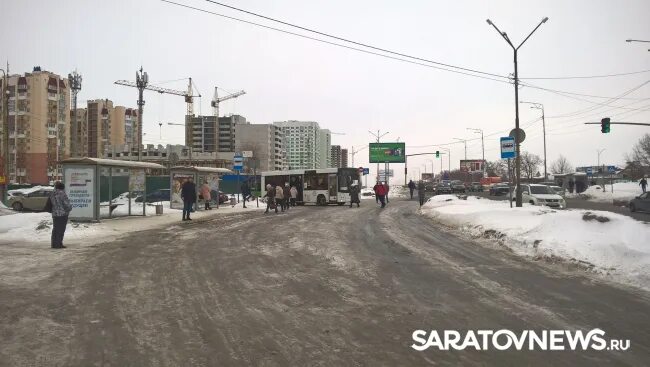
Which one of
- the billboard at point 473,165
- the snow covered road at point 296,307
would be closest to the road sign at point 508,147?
the snow covered road at point 296,307

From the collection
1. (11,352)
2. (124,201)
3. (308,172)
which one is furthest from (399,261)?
(308,172)

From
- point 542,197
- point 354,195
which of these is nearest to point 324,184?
point 354,195

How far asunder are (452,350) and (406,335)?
56cm

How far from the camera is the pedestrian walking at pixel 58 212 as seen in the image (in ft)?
38.0

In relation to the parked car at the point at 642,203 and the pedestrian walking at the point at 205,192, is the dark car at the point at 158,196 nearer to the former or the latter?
the pedestrian walking at the point at 205,192

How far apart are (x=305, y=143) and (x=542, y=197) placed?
9293 cm

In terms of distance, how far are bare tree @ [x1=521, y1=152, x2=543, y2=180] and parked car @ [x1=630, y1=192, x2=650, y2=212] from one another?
7819 centimetres

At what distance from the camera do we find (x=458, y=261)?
31.9ft

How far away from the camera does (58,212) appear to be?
468 inches

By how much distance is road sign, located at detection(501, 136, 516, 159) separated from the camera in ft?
60.2

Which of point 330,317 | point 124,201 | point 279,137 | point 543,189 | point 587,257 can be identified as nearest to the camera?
point 330,317

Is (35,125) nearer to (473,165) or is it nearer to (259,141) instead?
(259,141)

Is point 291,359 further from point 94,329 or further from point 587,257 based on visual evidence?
point 587,257

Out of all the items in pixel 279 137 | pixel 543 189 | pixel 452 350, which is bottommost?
pixel 452 350
